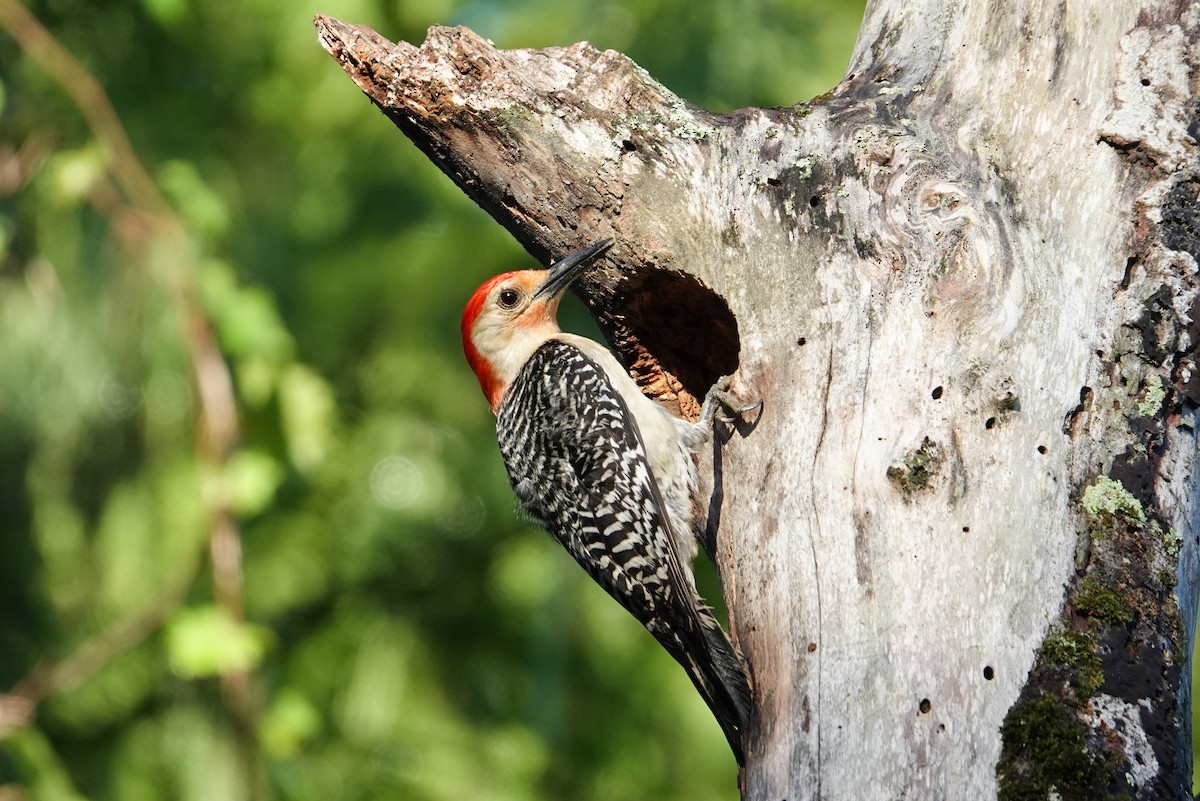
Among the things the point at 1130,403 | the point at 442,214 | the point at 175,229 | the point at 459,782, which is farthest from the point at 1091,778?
the point at 442,214

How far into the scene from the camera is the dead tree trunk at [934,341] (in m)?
2.77

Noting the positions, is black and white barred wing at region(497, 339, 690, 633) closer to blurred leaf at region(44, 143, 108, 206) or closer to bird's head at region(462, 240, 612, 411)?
bird's head at region(462, 240, 612, 411)

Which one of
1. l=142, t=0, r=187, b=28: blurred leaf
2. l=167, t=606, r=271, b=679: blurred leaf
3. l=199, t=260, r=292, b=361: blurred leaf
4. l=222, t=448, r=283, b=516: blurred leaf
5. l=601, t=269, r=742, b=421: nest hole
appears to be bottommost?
l=167, t=606, r=271, b=679: blurred leaf

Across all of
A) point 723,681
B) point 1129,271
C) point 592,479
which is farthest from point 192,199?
point 1129,271

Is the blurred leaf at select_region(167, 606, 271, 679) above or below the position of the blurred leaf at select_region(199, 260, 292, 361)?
below

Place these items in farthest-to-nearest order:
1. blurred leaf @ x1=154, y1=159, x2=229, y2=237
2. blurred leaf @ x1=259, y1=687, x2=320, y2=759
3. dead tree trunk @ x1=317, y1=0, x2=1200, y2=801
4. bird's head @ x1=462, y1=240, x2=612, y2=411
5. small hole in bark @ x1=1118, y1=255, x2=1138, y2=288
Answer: blurred leaf @ x1=154, y1=159, x2=229, y2=237 < blurred leaf @ x1=259, y1=687, x2=320, y2=759 < bird's head @ x1=462, y1=240, x2=612, y2=411 < small hole in bark @ x1=1118, y1=255, x2=1138, y2=288 < dead tree trunk @ x1=317, y1=0, x2=1200, y2=801

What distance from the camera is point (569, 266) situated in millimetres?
4293

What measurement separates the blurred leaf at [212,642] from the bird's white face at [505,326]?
5.42ft

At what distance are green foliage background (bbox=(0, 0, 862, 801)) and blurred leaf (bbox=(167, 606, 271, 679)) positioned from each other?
3.94 ft

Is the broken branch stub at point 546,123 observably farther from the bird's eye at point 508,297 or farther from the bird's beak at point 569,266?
the bird's eye at point 508,297

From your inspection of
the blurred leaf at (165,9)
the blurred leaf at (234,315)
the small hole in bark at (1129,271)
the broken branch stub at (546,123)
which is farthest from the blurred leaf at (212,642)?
the small hole in bark at (1129,271)

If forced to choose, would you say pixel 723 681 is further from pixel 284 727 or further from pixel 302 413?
pixel 302 413

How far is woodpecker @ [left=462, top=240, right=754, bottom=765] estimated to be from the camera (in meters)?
4.13

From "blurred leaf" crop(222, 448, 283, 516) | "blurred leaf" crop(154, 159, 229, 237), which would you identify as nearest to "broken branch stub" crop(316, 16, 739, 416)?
"blurred leaf" crop(222, 448, 283, 516)
